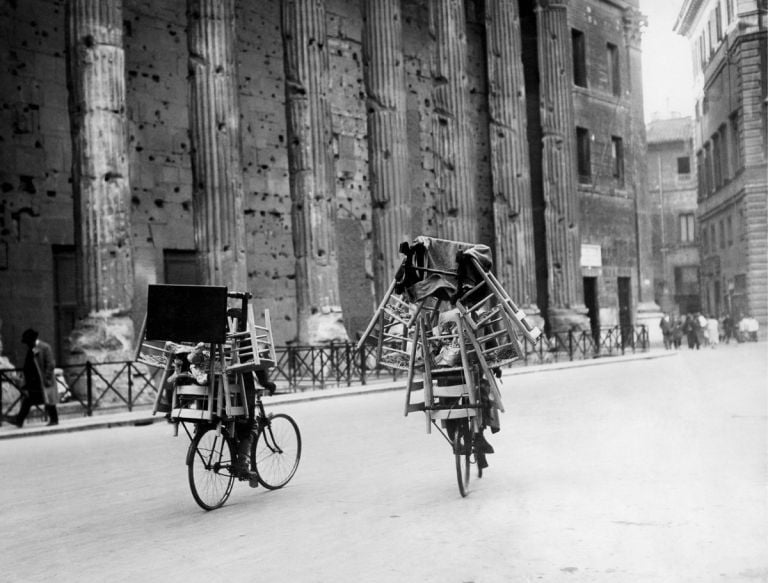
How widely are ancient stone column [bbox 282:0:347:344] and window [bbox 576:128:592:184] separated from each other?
15.8 m

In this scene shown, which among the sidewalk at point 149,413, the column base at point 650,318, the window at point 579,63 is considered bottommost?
the sidewalk at point 149,413

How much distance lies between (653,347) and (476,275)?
107ft

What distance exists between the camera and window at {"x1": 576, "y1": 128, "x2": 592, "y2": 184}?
37.1 meters

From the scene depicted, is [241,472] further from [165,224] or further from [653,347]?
[653,347]

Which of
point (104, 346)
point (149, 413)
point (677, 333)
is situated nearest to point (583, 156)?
point (677, 333)

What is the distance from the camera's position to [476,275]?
866 centimetres

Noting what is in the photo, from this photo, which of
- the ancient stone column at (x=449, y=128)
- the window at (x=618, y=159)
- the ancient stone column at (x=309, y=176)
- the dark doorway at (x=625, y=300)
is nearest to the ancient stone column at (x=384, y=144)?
the ancient stone column at (x=449, y=128)

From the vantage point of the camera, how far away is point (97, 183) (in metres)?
19.3

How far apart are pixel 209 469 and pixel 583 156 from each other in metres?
31.3

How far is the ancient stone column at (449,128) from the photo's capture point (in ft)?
92.5

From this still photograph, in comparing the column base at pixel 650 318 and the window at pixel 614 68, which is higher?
the window at pixel 614 68

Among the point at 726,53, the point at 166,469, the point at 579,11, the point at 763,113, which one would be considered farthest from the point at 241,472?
the point at 579,11

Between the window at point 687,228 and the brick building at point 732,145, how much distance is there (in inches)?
713

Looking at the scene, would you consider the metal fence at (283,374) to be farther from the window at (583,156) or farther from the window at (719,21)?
the window at (719,21)
